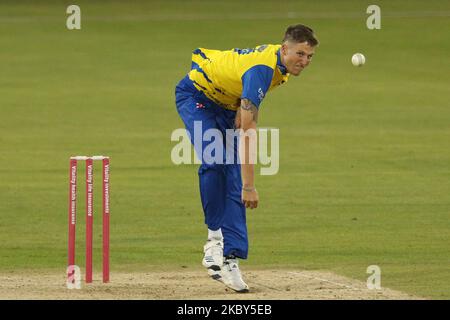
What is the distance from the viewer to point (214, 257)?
1141 cm

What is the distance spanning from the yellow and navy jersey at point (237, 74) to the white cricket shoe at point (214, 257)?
117 centimetres

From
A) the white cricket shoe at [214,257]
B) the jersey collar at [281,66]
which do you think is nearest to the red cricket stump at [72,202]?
the white cricket shoe at [214,257]

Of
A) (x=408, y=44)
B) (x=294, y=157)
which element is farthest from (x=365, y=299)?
(x=408, y=44)

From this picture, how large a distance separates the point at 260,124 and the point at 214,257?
47.8ft

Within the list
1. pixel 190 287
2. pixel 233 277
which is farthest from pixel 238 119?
pixel 190 287

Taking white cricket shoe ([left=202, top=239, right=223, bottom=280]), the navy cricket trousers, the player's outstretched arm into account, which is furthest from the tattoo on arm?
white cricket shoe ([left=202, top=239, right=223, bottom=280])

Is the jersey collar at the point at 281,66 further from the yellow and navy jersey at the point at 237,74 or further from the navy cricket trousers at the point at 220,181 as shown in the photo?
the navy cricket trousers at the point at 220,181

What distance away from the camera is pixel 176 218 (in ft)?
53.1

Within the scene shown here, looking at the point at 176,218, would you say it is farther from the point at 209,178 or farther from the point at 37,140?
the point at 37,140

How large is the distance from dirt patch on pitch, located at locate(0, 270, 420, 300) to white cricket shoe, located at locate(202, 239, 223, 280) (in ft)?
0.45

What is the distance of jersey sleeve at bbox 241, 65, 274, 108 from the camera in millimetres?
10539

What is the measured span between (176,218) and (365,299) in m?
5.85

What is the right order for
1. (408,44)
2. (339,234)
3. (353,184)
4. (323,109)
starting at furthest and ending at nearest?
(408,44), (323,109), (353,184), (339,234)

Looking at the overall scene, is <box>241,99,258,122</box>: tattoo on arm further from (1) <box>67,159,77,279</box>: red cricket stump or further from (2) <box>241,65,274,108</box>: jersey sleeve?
(1) <box>67,159,77,279</box>: red cricket stump
